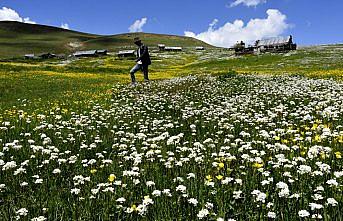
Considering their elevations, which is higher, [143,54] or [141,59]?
[143,54]

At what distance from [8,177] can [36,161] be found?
0.84 metres

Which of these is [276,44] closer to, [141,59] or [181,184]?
[141,59]

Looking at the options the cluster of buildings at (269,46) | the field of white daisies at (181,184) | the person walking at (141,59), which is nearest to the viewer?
the field of white daisies at (181,184)

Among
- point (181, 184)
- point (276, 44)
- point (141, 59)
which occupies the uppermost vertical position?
point (276, 44)

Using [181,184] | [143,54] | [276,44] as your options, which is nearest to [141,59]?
[143,54]

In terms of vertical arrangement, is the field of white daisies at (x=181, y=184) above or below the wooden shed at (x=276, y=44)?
below

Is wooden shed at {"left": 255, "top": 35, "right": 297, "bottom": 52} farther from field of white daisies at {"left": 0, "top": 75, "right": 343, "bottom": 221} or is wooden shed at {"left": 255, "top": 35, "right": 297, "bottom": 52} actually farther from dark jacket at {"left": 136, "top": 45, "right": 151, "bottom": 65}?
field of white daisies at {"left": 0, "top": 75, "right": 343, "bottom": 221}

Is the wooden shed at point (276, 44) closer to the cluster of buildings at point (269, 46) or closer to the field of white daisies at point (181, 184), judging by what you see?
the cluster of buildings at point (269, 46)

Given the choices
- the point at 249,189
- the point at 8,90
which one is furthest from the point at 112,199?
the point at 8,90

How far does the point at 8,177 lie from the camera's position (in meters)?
7.66

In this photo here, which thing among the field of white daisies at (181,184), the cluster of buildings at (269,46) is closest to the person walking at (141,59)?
the field of white daisies at (181,184)

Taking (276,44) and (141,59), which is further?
(276,44)

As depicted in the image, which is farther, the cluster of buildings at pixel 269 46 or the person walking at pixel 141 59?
the cluster of buildings at pixel 269 46

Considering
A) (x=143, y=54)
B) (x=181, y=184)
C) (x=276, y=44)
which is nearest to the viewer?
(x=181, y=184)
